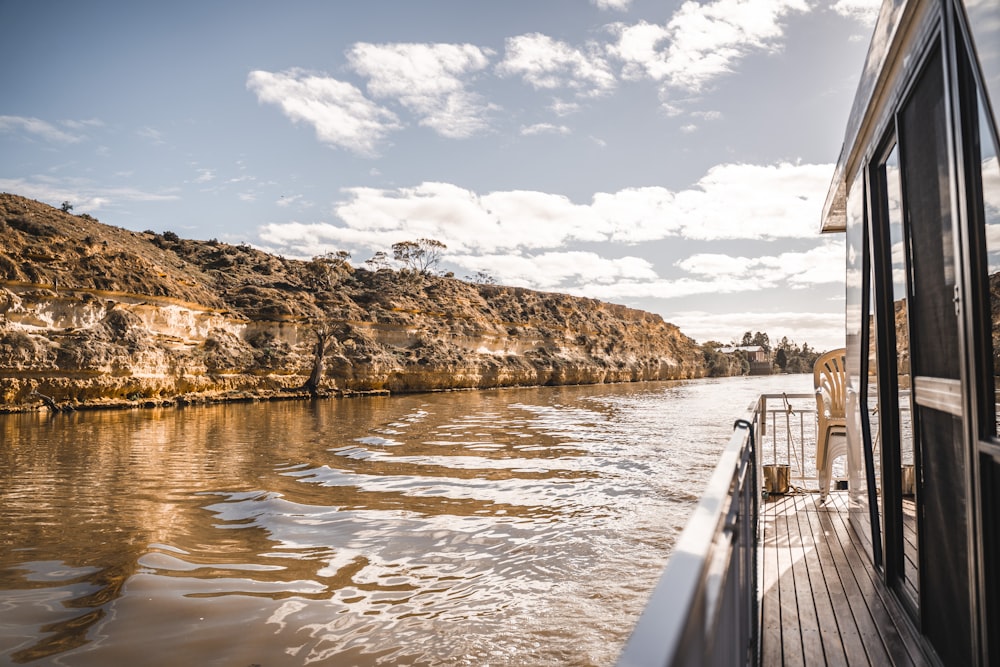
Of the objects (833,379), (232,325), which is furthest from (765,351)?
(833,379)

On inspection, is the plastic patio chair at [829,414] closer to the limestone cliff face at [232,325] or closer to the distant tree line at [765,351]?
the limestone cliff face at [232,325]

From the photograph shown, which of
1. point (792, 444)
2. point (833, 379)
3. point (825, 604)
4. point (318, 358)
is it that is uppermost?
point (318, 358)

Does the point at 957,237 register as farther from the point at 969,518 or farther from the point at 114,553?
the point at 114,553

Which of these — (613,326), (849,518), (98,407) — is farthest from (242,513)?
(613,326)

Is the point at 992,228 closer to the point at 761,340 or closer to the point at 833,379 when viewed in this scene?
the point at 833,379

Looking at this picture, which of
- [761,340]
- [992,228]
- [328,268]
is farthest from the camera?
[761,340]

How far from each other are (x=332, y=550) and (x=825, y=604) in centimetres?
372

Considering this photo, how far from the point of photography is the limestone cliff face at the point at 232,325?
1931cm

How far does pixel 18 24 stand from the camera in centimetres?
2917

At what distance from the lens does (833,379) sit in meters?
5.24

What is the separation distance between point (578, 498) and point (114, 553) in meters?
4.65

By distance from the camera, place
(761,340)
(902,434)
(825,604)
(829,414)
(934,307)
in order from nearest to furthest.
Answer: (934,307), (825,604), (902,434), (829,414), (761,340)

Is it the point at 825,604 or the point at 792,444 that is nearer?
the point at 825,604

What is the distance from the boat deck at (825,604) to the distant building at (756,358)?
81852 mm
